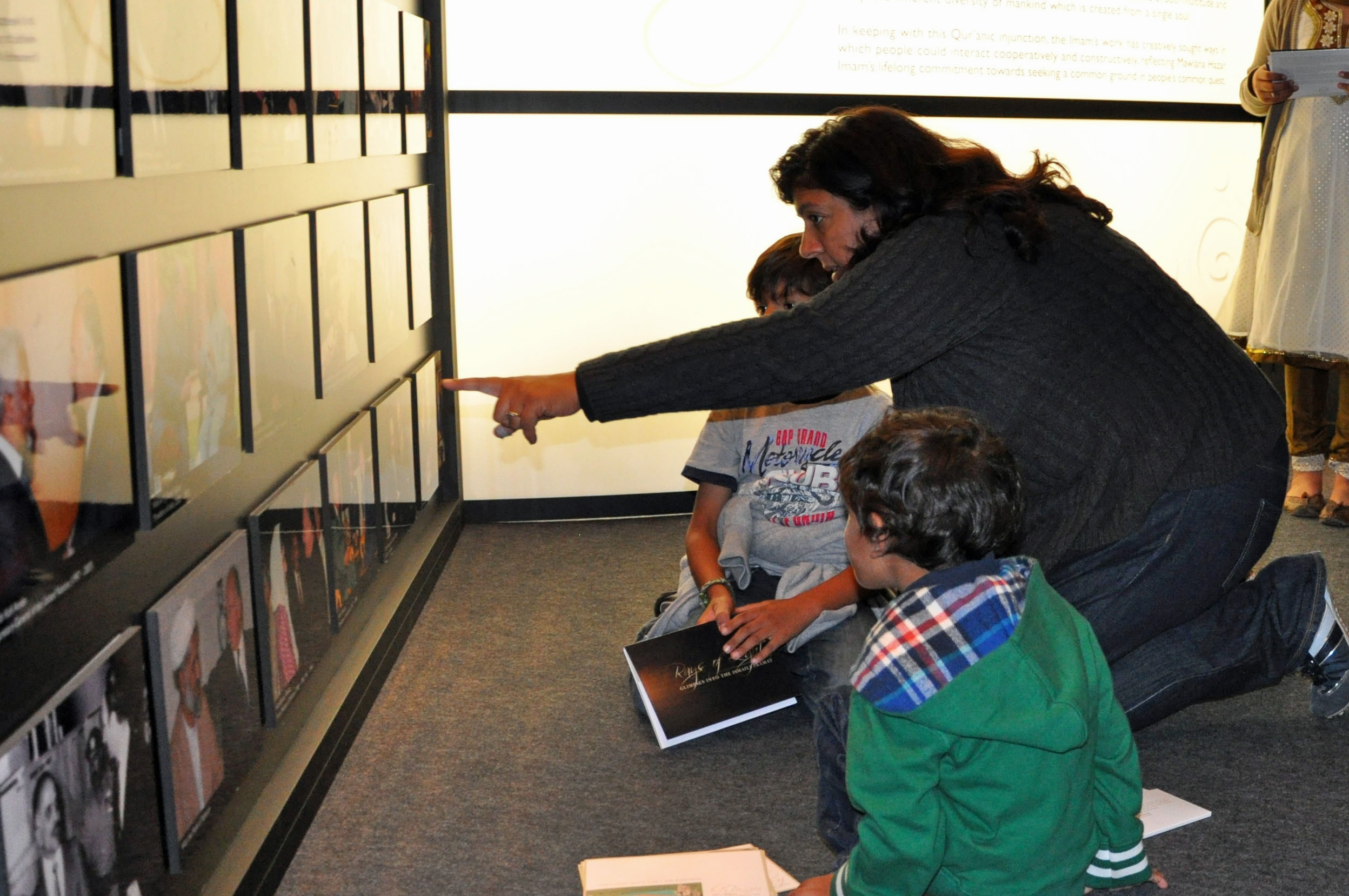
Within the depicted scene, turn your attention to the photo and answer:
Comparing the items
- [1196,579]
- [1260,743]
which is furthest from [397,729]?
[1260,743]

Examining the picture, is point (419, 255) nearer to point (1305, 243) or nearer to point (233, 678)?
point (233, 678)

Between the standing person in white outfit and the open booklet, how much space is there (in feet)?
9.38

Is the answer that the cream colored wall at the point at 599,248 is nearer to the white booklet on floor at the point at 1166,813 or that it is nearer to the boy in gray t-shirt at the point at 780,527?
the boy in gray t-shirt at the point at 780,527

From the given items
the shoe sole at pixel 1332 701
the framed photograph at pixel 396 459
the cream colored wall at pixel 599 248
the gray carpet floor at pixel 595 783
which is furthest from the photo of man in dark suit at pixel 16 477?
the cream colored wall at pixel 599 248

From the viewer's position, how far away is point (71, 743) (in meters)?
1.36

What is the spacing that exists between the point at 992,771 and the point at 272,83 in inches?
61.5

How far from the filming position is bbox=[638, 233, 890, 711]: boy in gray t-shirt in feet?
8.36

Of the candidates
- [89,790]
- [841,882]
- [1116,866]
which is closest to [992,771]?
[841,882]

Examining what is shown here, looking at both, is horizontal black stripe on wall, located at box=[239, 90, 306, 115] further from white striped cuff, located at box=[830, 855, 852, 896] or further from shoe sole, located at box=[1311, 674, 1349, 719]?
shoe sole, located at box=[1311, 674, 1349, 719]

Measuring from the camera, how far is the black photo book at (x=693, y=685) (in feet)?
8.08

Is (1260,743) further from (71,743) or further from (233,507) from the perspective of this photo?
(71,743)

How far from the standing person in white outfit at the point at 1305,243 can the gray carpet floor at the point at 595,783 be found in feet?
3.85

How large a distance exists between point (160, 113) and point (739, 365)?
0.85m

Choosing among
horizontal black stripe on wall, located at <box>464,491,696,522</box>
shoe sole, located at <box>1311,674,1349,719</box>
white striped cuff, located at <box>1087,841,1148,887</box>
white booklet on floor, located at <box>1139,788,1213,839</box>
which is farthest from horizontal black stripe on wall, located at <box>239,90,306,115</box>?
shoe sole, located at <box>1311,674,1349,719</box>
